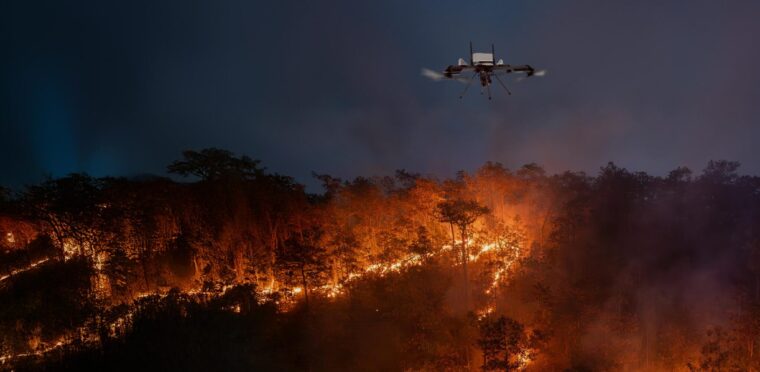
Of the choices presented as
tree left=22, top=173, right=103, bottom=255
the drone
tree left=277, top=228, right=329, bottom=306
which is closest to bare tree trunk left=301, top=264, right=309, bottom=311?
tree left=277, top=228, right=329, bottom=306

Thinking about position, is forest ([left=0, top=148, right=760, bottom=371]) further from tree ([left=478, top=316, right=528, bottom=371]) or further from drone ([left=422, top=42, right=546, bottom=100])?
drone ([left=422, top=42, right=546, bottom=100])

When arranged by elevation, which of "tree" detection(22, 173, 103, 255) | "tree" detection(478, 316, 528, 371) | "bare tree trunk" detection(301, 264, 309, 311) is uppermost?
"tree" detection(22, 173, 103, 255)

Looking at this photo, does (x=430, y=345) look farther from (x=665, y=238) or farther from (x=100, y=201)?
(x=665, y=238)

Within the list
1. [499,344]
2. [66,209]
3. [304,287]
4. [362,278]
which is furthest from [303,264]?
[66,209]

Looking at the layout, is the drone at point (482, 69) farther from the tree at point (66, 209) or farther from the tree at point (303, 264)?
the tree at point (66, 209)

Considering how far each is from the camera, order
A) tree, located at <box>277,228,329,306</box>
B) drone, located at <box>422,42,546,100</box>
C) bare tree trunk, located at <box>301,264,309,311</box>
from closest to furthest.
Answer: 1. drone, located at <box>422,42,546,100</box>
2. bare tree trunk, located at <box>301,264,309,311</box>
3. tree, located at <box>277,228,329,306</box>

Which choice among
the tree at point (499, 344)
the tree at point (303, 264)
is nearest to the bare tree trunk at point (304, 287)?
the tree at point (303, 264)

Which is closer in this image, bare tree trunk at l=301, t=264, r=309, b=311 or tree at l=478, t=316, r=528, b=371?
tree at l=478, t=316, r=528, b=371

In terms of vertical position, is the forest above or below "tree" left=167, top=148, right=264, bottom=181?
below
